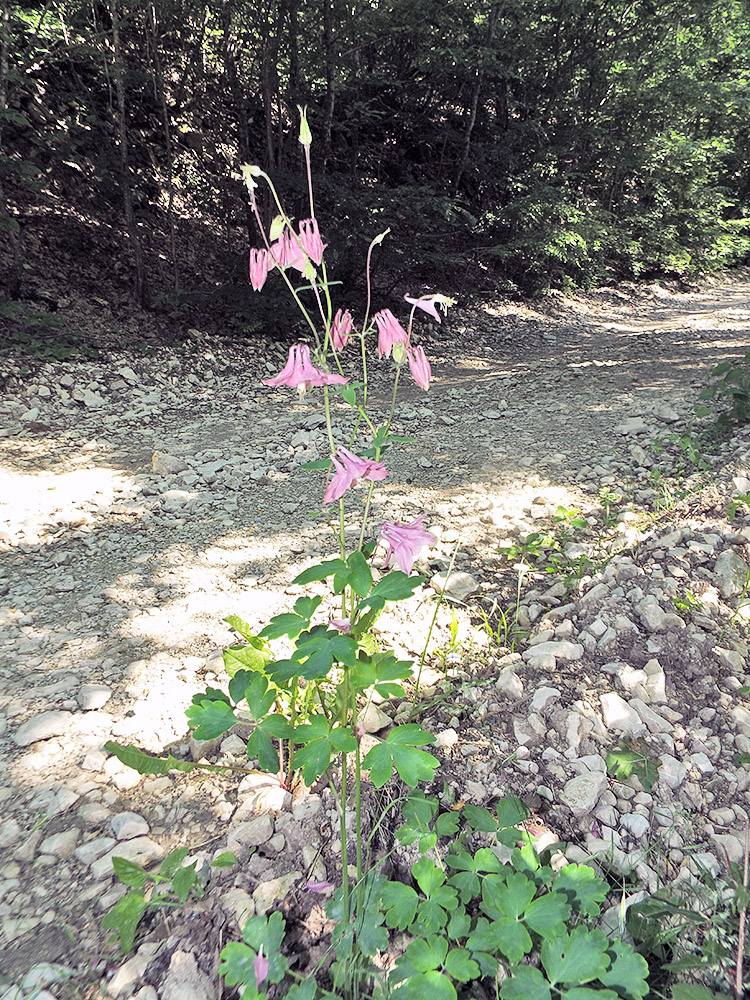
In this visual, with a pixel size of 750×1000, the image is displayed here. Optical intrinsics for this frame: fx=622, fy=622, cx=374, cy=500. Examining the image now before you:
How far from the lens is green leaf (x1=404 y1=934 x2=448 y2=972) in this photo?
105 centimetres

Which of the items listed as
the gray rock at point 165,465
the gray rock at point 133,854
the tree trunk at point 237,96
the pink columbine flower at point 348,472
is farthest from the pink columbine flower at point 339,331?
the tree trunk at point 237,96

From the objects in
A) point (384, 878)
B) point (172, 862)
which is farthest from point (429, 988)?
point (172, 862)

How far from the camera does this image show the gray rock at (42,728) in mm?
1783

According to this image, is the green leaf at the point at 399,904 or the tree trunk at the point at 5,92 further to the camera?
the tree trunk at the point at 5,92

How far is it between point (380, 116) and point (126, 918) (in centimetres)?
867

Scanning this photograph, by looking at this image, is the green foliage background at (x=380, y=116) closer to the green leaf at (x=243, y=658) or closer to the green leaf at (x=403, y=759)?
the green leaf at (x=243, y=658)

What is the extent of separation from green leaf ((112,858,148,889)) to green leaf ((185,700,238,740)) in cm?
28

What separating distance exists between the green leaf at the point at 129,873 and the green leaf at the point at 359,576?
2.44 ft

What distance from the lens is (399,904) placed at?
1.15m

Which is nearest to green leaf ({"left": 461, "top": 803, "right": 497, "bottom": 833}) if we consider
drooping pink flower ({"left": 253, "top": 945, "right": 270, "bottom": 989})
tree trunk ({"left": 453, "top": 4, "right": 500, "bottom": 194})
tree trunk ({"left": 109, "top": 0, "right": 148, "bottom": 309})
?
drooping pink flower ({"left": 253, "top": 945, "right": 270, "bottom": 989})

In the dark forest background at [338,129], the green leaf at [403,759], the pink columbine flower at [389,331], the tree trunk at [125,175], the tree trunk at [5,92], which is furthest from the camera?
the dark forest background at [338,129]

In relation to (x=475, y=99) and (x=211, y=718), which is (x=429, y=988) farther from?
(x=475, y=99)

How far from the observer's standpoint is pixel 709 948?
1156 mm

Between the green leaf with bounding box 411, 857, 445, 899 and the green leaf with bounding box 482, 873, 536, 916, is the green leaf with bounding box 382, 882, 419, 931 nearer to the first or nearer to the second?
the green leaf with bounding box 411, 857, 445, 899
